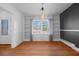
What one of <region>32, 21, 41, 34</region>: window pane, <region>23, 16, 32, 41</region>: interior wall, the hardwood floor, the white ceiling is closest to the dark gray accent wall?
the white ceiling

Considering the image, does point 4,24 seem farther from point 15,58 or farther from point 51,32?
point 15,58

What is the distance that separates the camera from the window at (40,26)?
27.0ft

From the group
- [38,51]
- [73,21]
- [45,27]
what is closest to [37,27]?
[45,27]

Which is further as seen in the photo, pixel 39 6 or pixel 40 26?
pixel 40 26

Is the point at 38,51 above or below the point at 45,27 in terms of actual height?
below

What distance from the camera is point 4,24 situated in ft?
21.6

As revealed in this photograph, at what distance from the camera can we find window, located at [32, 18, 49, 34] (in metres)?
8.23

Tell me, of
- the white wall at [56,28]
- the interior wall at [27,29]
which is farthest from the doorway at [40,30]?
the white wall at [56,28]

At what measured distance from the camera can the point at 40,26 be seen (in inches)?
326

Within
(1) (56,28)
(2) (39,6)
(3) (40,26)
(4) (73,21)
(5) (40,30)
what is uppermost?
(2) (39,6)

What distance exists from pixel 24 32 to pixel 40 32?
128 cm

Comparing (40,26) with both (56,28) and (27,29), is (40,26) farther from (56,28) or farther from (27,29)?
(56,28)

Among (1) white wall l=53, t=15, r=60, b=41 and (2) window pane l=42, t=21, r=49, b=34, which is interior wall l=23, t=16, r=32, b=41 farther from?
(1) white wall l=53, t=15, r=60, b=41

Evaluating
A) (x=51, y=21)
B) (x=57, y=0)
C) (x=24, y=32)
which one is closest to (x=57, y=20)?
(x=51, y=21)
